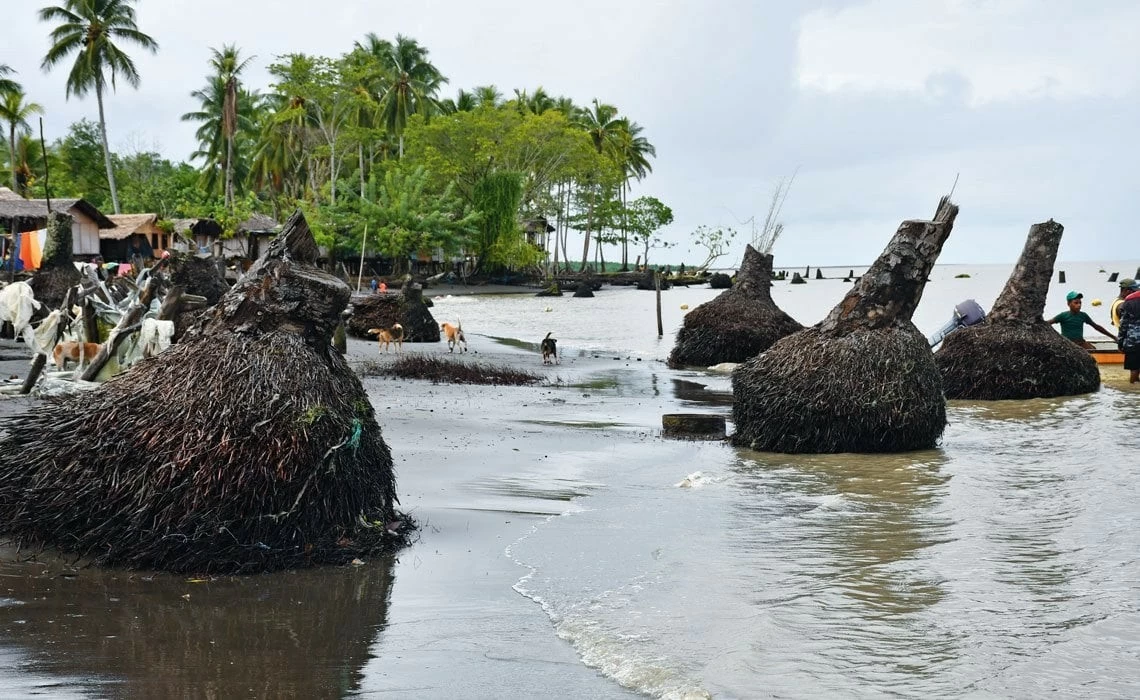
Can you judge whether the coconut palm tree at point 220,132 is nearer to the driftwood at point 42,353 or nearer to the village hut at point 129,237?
the village hut at point 129,237

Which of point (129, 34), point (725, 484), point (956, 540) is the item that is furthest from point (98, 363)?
point (129, 34)

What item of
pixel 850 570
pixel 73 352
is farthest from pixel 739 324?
pixel 850 570

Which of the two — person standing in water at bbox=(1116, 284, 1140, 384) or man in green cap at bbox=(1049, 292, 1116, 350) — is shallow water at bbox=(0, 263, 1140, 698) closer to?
person standing in water at bbox=(1116, 284, 1140, 384)

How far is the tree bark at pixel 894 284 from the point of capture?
13.2 metres

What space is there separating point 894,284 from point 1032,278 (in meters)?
7.02

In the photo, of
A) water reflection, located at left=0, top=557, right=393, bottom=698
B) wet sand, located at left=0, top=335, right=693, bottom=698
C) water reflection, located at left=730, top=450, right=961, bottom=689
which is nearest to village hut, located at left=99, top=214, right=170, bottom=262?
water reflection, located at left=730, top=450, right=961, bottom=689

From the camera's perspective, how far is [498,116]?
76.9 meters

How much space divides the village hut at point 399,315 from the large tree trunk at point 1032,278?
13816 millimetres

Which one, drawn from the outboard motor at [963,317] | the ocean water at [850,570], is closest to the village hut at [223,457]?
the ocean water at [850,570]

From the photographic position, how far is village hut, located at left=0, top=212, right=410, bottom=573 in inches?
268

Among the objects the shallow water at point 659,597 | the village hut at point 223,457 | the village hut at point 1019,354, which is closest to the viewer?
the shallow water at point 659,597

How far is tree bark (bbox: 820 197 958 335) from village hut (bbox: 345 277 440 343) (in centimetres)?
1540

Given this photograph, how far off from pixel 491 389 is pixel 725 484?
8.14m

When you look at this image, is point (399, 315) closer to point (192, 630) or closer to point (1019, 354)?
point (1019, 354)
